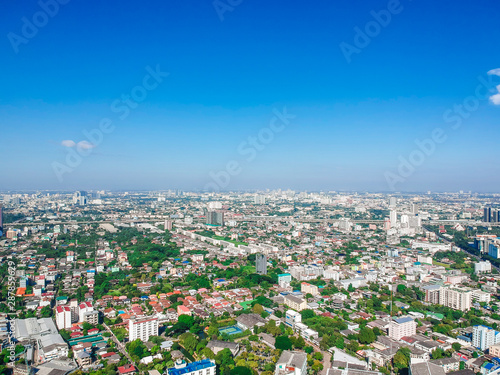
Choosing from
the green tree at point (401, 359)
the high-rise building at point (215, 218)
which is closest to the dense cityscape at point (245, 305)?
the green tree at point (401, 359)

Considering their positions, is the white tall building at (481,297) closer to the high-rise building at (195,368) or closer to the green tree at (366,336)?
the green tree at (366,336)

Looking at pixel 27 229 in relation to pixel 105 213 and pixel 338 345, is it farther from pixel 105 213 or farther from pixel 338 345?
pixel 338 345

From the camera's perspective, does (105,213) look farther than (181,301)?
Yes

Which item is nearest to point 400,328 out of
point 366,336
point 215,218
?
point 366,336

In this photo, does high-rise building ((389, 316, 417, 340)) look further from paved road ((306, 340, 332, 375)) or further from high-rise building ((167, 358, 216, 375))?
high-rise building ((167, 358, 216, 375))

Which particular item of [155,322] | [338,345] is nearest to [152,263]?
[155,322]

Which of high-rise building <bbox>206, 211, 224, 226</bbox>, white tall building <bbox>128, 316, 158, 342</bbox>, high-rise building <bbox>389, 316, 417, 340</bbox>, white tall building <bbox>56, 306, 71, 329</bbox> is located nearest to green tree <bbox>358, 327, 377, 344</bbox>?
high-rise building <bbox>389, 316, 417, 340</bbox>

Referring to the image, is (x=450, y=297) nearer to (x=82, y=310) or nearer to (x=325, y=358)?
(x=325, y=358)
